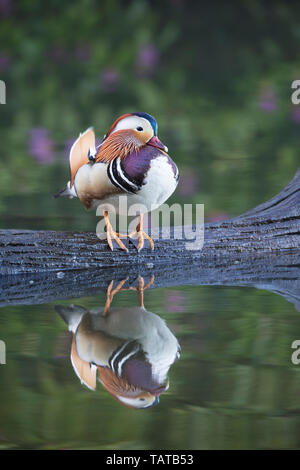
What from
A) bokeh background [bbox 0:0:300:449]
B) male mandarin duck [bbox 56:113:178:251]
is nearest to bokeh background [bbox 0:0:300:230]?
bokeh background [bbox 0:0:300:449]

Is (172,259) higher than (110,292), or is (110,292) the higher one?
(172,259)

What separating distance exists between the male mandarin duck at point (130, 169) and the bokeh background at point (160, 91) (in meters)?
0.69

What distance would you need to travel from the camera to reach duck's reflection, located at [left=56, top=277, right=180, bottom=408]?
194 cm

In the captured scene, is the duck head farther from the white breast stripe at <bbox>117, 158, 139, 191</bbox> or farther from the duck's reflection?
the duck's reflection

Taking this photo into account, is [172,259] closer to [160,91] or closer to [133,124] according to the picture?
[133,124]

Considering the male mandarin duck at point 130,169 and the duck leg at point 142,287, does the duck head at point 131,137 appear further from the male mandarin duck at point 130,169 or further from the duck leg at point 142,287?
the duck leg at point 142,287

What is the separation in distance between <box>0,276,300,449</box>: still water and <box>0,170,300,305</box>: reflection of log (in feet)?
0.41

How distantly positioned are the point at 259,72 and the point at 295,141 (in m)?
2.08

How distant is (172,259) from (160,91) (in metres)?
4.07

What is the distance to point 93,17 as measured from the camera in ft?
28.1

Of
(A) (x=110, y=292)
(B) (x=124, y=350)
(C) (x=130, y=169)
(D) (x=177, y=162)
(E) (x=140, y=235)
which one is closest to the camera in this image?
(B) (x=124, y=350)

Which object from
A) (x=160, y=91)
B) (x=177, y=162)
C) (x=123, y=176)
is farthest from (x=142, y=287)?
(x=160, y=91)

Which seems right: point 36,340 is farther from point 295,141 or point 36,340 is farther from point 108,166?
point 295,141

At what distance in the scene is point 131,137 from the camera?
2662mm
